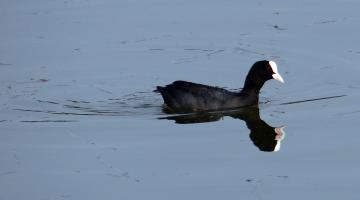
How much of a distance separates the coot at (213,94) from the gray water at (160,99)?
0.60 feet

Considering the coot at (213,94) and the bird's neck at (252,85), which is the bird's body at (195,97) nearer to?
the coot at (213,94)

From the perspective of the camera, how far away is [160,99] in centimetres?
1133

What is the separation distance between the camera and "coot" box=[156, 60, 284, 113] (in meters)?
10.7

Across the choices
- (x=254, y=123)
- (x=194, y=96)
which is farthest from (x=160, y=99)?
(x=254, y=123)

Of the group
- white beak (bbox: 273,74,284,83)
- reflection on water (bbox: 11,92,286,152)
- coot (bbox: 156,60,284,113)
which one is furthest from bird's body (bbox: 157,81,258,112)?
white beak (bbox: 273,74,284,83)

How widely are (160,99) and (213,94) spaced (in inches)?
35.2

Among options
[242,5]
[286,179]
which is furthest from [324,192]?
[242,5]

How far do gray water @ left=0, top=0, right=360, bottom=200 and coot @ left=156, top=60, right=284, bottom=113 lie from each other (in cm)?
18

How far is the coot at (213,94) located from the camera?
35.1 feet

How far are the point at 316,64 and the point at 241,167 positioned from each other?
377 centimetres

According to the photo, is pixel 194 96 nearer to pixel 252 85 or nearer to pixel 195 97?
pixel 195 97

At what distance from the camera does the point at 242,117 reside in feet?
35.0

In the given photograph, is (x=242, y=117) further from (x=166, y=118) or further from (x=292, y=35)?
(x=292, y=35)

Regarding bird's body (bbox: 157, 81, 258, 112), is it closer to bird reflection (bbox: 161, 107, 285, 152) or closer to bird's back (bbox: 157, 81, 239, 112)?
bird's back (bbox: 157, 81, 239, 112)
